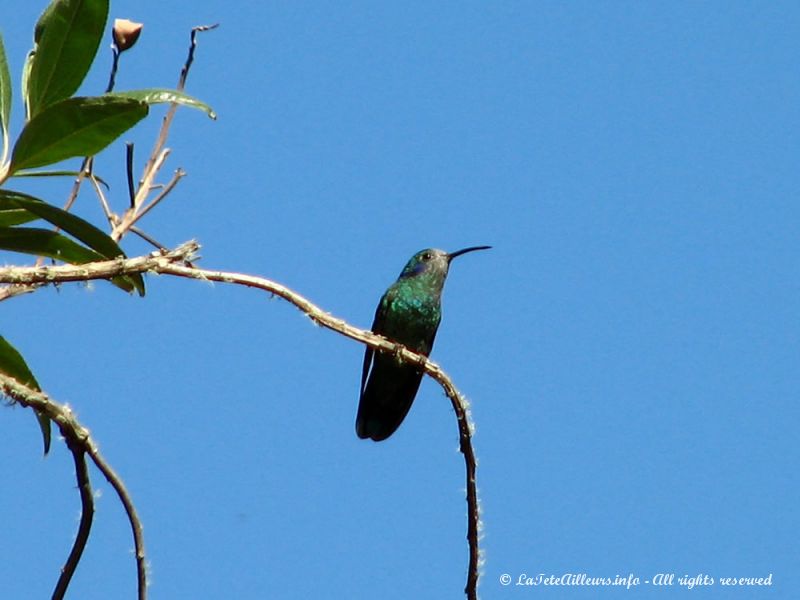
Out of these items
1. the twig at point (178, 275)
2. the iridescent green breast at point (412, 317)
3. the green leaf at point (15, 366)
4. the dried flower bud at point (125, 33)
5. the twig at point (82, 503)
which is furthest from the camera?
the iridescent green breast at point (412, 317)

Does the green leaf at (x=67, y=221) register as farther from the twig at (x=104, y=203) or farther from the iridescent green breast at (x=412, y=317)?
the iridescent green breast at (x=412, y=317)

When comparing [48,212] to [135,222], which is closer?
[48,212]

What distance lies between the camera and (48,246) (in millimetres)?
2434

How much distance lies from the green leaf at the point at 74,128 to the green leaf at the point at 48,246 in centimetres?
19

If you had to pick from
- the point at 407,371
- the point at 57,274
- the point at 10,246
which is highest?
the point at 407,371

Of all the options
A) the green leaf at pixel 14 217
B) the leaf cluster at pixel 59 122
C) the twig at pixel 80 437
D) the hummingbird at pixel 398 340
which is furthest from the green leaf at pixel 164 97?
the hummingbird at pixel 398 340

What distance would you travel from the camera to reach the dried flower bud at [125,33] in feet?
8.86

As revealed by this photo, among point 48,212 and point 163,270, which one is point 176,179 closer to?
point 48,212

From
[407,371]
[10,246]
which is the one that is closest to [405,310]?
[407,371]

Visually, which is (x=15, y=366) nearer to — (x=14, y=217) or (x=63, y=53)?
(x=14, y=217)

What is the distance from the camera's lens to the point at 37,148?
222 cm

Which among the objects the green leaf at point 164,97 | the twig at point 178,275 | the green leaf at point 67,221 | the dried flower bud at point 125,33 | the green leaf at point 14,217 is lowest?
the twig at point 178,275

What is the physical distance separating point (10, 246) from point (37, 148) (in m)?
0.28

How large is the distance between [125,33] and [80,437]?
4.21ft
